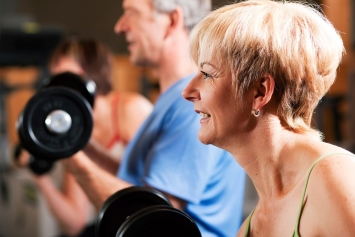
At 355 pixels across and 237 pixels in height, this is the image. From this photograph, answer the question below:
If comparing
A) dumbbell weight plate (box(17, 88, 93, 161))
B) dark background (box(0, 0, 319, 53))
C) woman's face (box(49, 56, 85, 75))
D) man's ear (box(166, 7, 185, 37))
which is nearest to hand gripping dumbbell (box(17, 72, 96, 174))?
dumbbell weight plate (box(17, 88, 93, 161))

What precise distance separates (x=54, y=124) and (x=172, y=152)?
12.0 inches

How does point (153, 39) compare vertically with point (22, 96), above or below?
above

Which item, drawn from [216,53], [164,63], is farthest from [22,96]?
[216,53]

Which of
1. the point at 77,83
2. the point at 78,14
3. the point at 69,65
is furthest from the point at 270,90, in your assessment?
the point at 78,14

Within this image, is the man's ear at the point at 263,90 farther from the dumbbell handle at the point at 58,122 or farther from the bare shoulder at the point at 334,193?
the dumbbell handle at the point at 58,122

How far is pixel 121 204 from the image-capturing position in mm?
1288

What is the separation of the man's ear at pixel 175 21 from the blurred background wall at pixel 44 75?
1.69 feet

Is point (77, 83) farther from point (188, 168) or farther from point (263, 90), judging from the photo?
point (263, 90)

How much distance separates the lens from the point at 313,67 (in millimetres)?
1012

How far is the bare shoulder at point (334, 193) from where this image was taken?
2.72 feet

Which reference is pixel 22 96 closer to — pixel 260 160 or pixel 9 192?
pixel 9 192

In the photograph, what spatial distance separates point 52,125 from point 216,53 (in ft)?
1.89

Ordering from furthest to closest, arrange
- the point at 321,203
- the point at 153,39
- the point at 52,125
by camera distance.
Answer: the point at 153,39 < the point at 52,125 < the point at 321,203

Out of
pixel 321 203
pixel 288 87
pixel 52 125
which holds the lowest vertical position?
pixel 52 125
